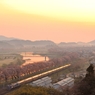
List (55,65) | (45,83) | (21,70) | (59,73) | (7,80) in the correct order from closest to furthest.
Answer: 1. (45,83)
2. (7,80)
3. (21,70)
4. (59,73)
5. (55,65)

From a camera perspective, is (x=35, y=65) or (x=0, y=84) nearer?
(x=0, y=84)

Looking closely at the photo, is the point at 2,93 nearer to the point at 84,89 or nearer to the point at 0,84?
the point at 0,84

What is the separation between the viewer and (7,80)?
22.7m

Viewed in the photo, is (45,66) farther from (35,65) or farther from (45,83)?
(45,83)

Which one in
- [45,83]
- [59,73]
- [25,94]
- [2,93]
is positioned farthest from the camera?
[59,73]

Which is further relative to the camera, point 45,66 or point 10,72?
point 45,66

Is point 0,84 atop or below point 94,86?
below

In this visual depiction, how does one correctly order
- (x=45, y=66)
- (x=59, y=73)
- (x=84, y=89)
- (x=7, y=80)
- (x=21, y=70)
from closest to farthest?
(x=84, y=89) < (x=7, y=80) < (x=21, y=70) < (x=59, y=73) < (x=45, y=66)

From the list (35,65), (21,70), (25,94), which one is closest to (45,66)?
(35,65)

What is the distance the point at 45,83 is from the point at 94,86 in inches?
400

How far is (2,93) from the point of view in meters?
18.2

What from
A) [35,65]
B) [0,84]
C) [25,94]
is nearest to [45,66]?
[35,65]

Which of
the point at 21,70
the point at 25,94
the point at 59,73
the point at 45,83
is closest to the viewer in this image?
the point at 25,94

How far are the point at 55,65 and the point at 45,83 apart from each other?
12471 mm
